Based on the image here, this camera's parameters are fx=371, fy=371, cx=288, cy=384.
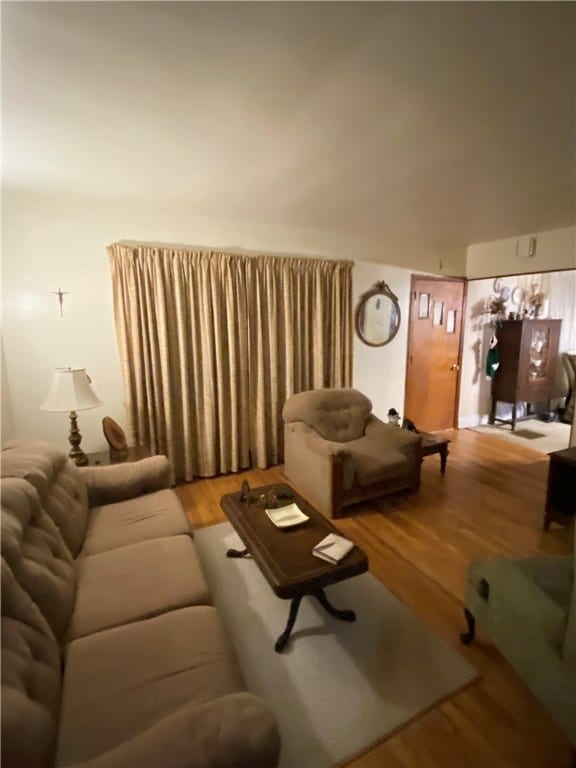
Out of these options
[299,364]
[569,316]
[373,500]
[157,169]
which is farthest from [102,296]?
[569,316]

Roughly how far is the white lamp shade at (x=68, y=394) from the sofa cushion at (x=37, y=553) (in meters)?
0.91

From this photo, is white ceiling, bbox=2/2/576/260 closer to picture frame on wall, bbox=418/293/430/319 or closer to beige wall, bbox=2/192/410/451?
beige wall, bbox=2/192/410/451

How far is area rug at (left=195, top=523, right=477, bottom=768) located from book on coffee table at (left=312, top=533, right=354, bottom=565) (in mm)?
479

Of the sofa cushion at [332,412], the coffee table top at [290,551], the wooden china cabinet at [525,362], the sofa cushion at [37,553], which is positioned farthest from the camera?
the wooden china cabinet at [525,362]

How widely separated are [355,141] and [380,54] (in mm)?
696

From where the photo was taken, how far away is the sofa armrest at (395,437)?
3.31m

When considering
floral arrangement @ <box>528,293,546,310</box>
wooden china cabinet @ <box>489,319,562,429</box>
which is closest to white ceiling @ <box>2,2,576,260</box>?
wooden china cabinet @ <box>489,319,562,429</box>

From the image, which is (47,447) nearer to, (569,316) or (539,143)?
(539,143)

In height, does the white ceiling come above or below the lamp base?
above

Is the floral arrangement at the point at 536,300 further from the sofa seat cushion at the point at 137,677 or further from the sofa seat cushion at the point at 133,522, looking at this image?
the sofa seat cushion at the point at 137,677

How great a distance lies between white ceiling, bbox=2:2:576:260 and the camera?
1.28 meters

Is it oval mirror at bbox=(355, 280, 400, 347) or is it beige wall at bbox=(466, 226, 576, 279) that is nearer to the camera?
beige wall at bbox=(466, 226, 576, 279)

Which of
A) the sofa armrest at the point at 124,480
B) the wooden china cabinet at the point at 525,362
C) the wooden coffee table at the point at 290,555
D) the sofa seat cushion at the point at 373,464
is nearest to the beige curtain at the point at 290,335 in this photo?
the sofa seat cushion at the point at 373,464

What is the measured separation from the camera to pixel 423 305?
4.82m
